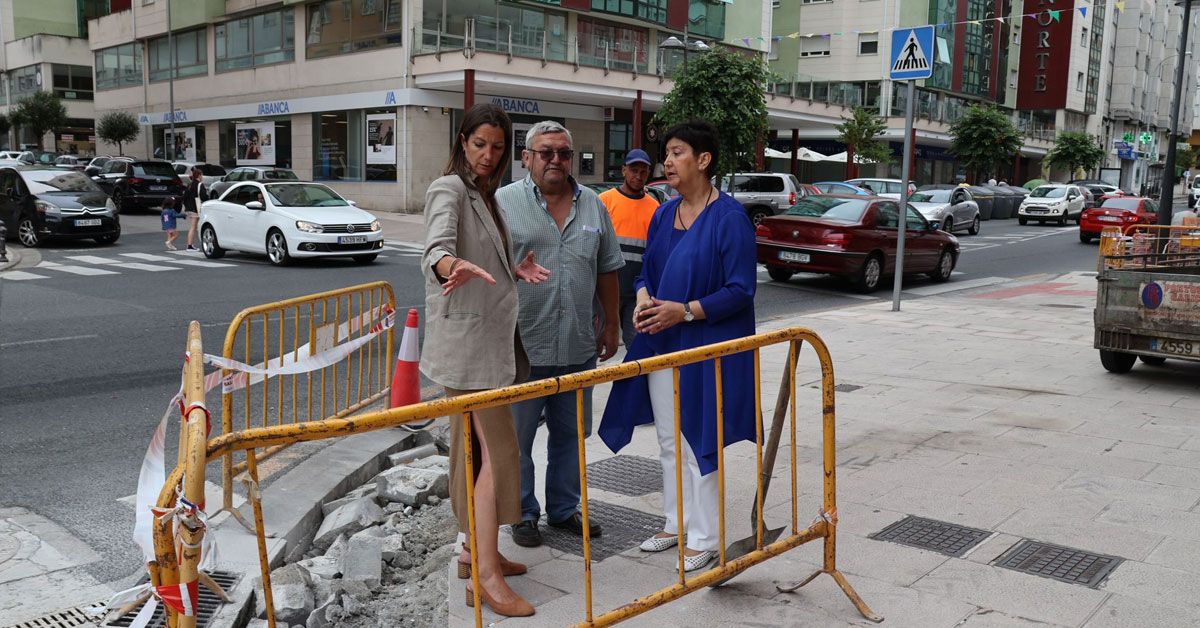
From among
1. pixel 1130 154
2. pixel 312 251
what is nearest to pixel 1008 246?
pixel 312 251

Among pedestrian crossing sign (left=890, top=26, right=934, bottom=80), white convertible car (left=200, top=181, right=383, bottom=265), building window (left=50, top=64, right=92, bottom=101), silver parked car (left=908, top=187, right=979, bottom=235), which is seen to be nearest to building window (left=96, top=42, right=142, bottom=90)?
building window (left=50, top=64, right=92, bottom=101)

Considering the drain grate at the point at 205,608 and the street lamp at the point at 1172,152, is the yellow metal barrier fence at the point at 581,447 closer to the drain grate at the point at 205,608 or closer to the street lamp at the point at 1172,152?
the drain grate at the point at 205,608

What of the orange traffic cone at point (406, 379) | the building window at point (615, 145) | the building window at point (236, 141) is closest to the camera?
the orange traffic cone at point (406, 379)

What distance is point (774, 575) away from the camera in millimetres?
4141

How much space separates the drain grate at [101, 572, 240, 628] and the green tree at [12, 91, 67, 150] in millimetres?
62556

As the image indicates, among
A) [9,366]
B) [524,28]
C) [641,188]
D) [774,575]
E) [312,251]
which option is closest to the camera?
[774,575]

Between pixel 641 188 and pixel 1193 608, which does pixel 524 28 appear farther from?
pixel 1193 608

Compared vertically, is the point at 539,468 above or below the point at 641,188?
below

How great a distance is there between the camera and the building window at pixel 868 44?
54.1 meters

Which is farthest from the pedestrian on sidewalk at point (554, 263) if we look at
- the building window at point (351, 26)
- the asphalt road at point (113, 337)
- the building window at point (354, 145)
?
the building window at point (351, 26)

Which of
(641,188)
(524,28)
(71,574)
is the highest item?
(524,28)

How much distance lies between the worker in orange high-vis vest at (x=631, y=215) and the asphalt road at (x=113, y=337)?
128 inches

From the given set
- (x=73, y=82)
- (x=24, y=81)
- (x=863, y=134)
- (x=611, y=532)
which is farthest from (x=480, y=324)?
(x=24, y=81)

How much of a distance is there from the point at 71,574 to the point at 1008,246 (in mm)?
26034
